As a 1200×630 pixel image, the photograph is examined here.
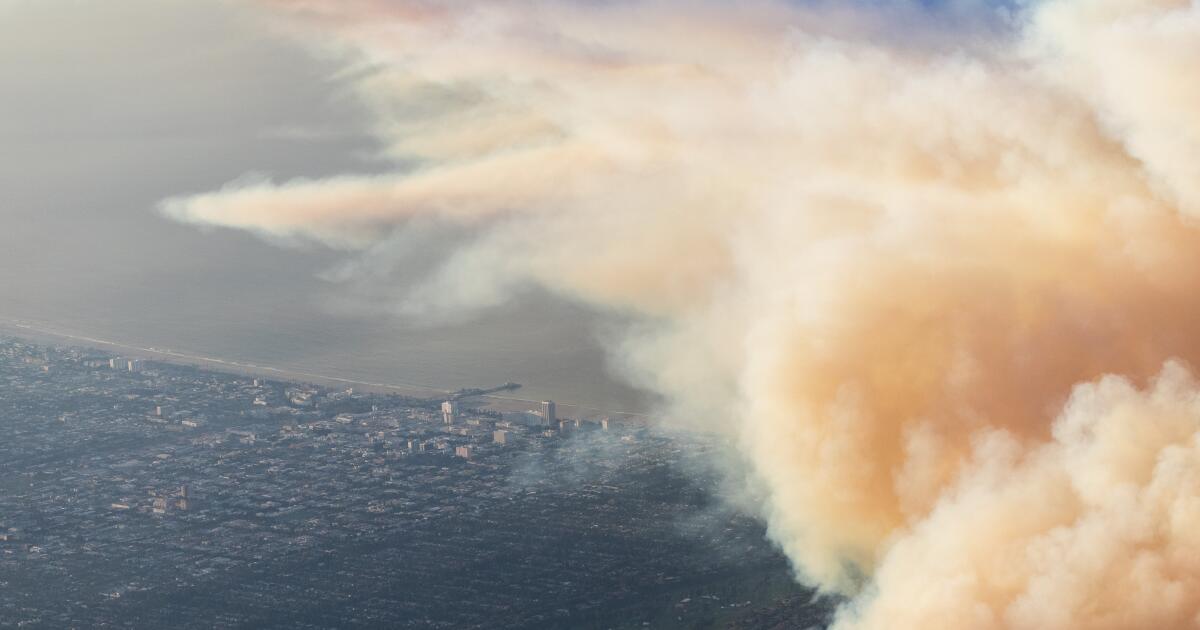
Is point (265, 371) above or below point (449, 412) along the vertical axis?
above

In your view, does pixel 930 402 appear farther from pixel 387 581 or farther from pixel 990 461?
pixel 387 581

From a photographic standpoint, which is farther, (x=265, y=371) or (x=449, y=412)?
(x=265, y=371)

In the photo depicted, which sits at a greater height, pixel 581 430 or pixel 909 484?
pixel 581 430

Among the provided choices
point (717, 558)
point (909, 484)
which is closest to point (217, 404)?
point (717, 558)
